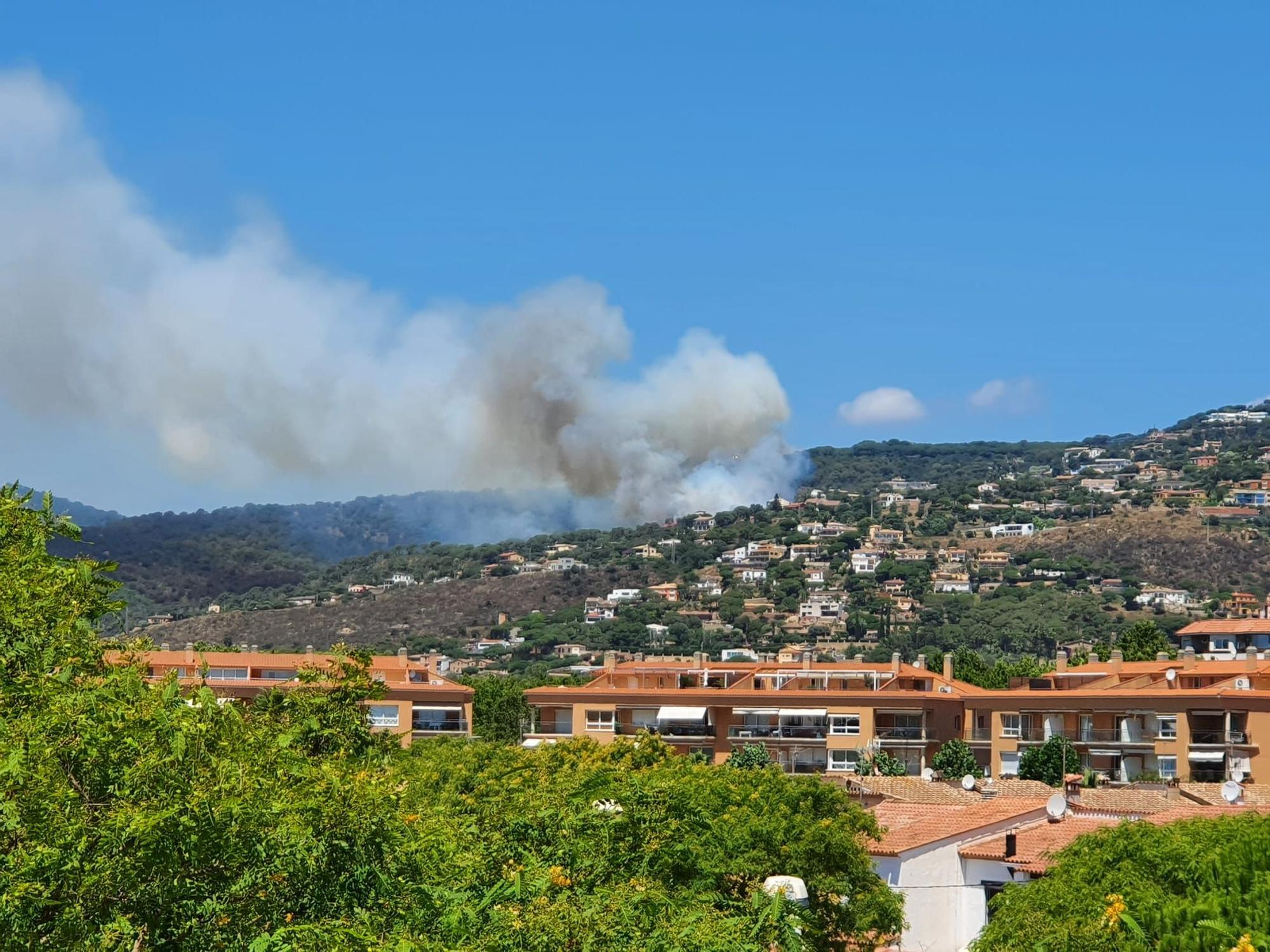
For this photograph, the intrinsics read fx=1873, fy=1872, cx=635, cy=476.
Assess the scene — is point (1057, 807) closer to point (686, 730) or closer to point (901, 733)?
point (901, 733)

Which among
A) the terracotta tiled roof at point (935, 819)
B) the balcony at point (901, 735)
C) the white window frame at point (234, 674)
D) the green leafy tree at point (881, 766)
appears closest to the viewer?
the terracotta tiled roof at point (935, 819)

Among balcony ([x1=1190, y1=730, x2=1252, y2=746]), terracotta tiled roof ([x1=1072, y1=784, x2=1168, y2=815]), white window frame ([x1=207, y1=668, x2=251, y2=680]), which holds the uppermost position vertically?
white window frame ([x1=207, y1=668, x2=251, y2=680])

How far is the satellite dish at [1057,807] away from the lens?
37938 millimetres

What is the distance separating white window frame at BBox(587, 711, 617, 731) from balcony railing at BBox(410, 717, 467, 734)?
8013 mm

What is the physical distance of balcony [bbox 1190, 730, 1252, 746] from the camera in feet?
233

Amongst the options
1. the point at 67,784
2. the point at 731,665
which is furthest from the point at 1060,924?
the point at 731,665

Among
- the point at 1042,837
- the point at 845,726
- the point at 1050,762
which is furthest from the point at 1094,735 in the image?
the point at 1042,837

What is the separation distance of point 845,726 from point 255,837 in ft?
229

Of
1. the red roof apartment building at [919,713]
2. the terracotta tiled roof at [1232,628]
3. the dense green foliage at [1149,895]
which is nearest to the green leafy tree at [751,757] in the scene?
the red roof apartment building at [919,713]

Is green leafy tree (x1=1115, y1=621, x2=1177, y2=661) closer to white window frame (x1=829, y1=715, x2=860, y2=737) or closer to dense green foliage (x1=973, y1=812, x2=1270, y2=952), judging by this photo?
white window frame (x1=829, y1=715, x2=860, y2=737)

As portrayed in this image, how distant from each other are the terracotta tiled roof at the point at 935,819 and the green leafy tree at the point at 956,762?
98.6ft

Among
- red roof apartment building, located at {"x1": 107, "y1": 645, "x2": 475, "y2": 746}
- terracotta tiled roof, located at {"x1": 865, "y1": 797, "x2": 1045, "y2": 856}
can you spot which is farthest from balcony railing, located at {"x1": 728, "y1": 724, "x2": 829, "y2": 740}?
terracotta tiled roof, located at {"x1": 865, "y1": 797, "x2": 1045, "y2": 856}

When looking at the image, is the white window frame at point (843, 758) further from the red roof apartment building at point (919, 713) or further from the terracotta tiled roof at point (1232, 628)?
the terracotta tiled roof at point (1232, 628)

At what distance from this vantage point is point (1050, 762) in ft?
236
